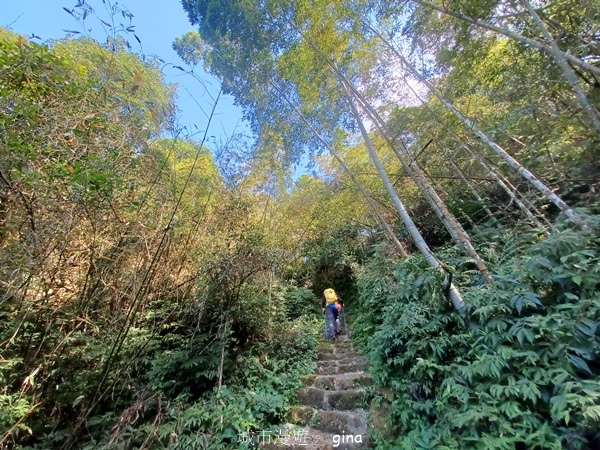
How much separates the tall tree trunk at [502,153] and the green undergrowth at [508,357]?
12cm

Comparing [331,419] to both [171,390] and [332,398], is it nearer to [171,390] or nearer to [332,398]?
[332,398]

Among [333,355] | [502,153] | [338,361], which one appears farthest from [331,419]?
[502,153]

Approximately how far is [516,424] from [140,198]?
10.1ft

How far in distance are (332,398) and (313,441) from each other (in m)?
0.58

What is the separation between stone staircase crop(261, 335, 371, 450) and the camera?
2486 mm

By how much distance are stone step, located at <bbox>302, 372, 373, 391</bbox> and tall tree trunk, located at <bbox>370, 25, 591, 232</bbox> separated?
2.57 meters

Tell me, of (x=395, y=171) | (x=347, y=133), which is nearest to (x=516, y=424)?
(x=395, y=171)

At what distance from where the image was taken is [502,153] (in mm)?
2803

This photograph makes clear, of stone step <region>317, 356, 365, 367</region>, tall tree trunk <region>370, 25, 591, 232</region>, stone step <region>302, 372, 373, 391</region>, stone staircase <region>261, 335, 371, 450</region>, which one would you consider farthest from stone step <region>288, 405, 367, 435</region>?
tall tree trunk <region>370, 25, 591, 232</region>

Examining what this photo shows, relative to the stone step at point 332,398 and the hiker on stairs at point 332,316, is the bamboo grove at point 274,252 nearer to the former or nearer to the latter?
the stone step at point 332,398

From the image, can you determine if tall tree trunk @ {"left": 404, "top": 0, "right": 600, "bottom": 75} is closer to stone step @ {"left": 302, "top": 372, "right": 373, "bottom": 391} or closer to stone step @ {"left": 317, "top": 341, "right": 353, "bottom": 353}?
stone step @ {"left": 302, "top": 372, "right": 373, "bottom": 391}

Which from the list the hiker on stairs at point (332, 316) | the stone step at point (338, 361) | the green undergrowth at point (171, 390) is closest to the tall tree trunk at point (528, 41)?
the green undergrowth at point (171, 390)

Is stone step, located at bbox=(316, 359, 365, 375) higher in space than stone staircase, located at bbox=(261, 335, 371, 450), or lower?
higher

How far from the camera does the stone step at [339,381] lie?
3.17m
